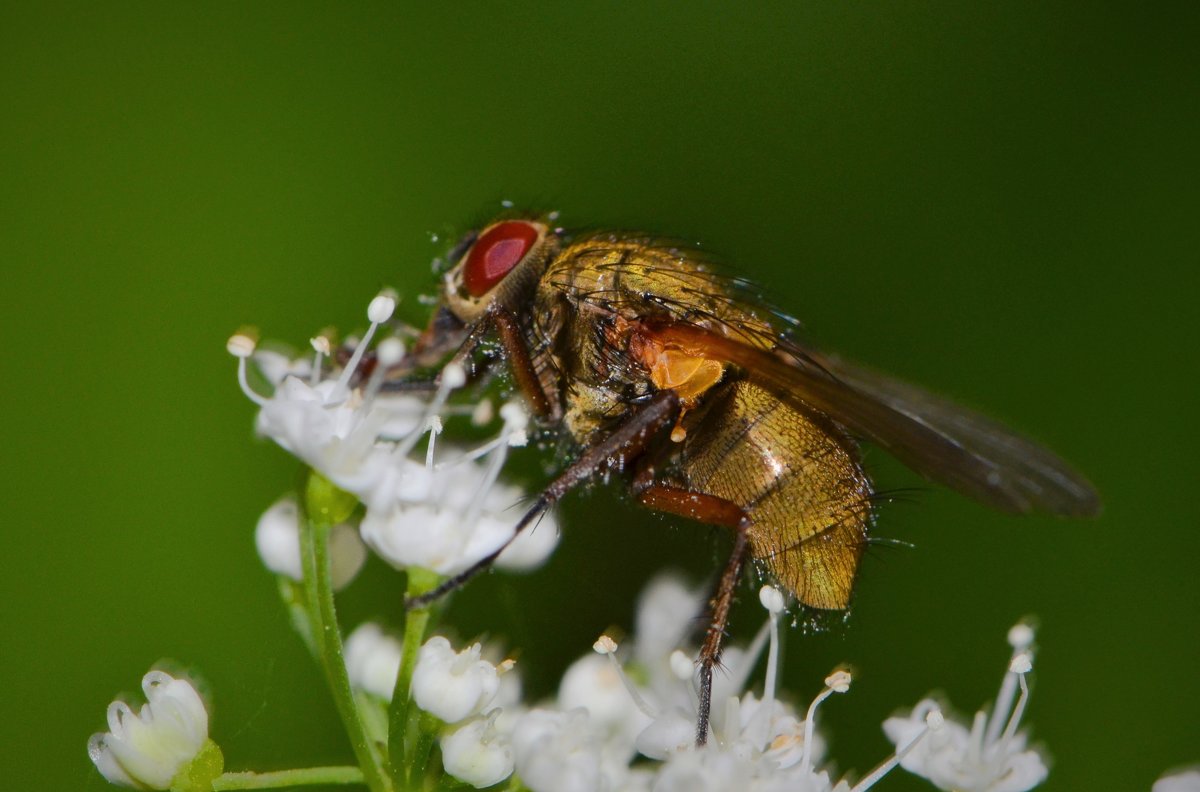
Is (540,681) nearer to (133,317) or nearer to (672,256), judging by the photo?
(672,256)

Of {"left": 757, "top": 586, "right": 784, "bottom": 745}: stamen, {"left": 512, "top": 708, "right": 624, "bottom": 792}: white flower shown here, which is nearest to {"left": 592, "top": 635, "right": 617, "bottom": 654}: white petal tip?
{"left": 512, "top": 708, "right": 624, "bottom": 792}: white flower

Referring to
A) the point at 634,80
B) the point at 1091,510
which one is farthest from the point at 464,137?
the point at 1091,510

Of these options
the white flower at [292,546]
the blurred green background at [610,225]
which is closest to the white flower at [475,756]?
the white flower at [292,546]

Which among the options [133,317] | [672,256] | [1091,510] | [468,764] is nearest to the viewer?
[468,764]

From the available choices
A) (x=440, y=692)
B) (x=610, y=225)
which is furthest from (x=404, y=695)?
(x=610, y=225)

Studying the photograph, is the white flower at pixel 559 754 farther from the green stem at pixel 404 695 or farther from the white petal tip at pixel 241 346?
the white petal tip at pixel 241 346

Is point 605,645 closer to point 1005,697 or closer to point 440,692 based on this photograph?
point 440,692
